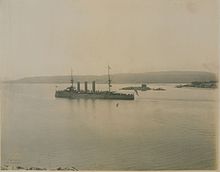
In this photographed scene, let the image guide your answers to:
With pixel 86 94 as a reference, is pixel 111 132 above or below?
below

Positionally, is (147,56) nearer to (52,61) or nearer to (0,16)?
(52,61)

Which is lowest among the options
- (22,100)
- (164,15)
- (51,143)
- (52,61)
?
(51,143)

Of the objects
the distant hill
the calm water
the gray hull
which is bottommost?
the calm water

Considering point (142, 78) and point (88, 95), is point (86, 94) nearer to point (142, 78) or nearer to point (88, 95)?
point (88, 95)

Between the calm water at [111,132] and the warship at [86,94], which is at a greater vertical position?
the warship at [86,94]

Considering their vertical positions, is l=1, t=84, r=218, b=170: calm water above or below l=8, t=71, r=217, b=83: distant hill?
below

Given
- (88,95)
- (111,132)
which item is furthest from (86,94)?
(111,132)

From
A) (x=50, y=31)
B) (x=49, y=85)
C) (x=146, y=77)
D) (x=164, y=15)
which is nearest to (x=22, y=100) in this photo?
(x=49, y=85)
